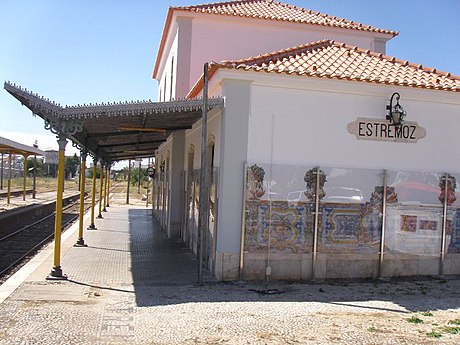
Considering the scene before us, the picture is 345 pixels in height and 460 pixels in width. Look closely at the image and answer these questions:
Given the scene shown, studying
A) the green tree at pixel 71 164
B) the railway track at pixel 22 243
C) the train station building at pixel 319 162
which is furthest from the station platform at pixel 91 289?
the green tree at pixel 71 164

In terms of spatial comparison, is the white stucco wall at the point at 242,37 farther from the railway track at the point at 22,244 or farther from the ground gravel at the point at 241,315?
the ground gravel at the point at 241,315

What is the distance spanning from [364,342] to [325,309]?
1475 mm

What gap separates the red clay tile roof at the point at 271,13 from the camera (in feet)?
50.0

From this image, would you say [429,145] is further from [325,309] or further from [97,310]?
[97,310]

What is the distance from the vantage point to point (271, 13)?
16156 mm

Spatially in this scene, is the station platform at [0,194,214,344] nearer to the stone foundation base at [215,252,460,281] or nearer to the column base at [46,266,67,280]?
the column base at [46,266,67,280]

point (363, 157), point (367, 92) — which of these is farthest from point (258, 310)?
point (367, 92)

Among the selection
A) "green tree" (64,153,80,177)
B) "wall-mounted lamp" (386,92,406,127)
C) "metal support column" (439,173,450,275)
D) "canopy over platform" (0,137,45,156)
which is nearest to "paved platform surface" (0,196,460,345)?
"metal support column" (439,173,450,275)

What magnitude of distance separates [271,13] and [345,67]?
683 centimetres

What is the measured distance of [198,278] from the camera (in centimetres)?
870

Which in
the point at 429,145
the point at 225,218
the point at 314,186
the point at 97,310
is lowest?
the point at 97,310

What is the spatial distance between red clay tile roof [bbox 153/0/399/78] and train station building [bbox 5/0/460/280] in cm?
518

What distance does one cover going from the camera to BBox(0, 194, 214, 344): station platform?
594 cm

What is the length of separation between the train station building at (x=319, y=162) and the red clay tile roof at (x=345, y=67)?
42mm
